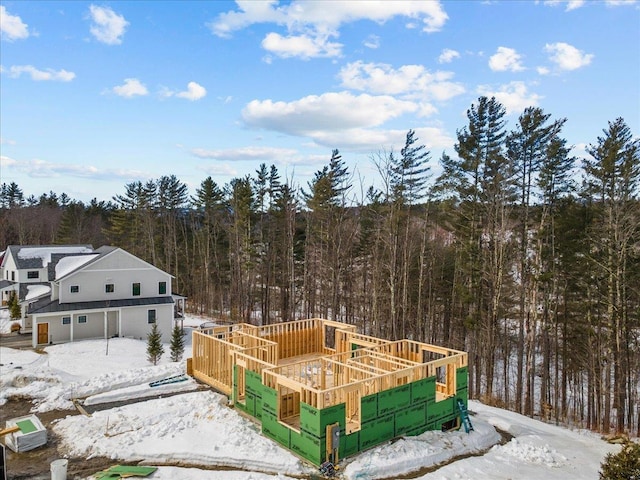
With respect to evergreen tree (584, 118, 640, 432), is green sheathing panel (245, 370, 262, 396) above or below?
below

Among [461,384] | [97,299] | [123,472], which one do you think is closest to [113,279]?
[97,299]

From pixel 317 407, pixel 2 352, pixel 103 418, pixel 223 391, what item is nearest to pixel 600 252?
pixel 317 407

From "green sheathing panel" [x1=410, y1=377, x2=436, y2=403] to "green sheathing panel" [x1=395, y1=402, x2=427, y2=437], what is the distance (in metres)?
0.15

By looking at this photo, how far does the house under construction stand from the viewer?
8.47 m

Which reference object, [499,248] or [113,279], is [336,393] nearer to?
[499,248]

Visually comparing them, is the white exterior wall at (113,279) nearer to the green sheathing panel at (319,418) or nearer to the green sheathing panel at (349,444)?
the green sheathing panel at (319,418)

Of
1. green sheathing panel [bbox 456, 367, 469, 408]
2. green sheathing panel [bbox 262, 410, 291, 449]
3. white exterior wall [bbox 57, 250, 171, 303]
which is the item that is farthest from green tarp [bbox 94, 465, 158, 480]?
white exterior wall [bbox 57, 250, 171, 303]

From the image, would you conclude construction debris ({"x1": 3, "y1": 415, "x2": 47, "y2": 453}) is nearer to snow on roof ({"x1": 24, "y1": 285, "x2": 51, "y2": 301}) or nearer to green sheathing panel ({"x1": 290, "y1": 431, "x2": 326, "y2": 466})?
green sheathing panel ({"x1": 290, "y1": 431, "x2": 326, "y2": 466})

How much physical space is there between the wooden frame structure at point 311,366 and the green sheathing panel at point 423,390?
153 millimetres

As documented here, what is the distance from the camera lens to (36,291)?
25688 mm

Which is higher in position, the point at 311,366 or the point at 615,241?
the point at 615,241

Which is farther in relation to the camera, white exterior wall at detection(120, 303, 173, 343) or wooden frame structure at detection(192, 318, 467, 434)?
white exterior wall at detection(120, 303, 173, 343)

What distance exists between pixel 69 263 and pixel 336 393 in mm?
22124

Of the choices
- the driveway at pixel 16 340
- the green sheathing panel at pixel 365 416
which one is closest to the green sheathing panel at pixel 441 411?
the green sheathing panel at pixel 365 416
